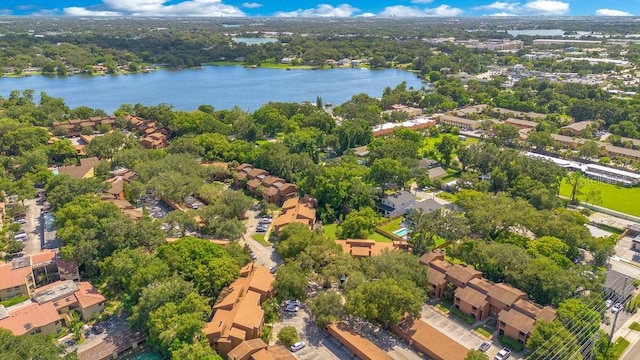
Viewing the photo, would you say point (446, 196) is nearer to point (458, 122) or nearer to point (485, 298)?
point (485, 298)

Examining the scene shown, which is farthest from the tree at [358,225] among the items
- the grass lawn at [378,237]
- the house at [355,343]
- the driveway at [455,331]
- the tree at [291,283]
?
the house at [355,343]

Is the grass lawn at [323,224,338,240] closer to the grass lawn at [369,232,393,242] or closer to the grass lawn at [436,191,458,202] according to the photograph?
the grass lawn at [369,232,393,242]

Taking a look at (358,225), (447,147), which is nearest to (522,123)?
(447,147)

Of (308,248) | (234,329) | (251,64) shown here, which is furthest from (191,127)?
(251,64)

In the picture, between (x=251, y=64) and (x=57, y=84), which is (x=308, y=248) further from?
(x=251, y=64)

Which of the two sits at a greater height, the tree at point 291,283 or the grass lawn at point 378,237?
the tree at point 291,283

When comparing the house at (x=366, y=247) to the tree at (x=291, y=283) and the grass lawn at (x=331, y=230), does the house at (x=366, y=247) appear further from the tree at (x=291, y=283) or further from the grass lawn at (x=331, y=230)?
the tree at (x=291, y=283)

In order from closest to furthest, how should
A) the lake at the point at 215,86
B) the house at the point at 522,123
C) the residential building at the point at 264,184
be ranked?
1. the residential building at the point at 264,184
2. the house at the point at 522,123
3. the lake at the point at 215,86
